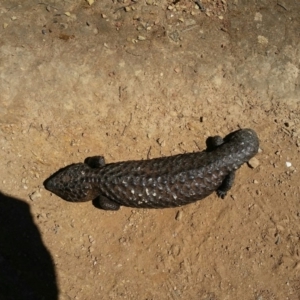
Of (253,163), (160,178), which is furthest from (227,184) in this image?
(160,178)

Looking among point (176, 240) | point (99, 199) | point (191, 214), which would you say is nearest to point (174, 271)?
point (176, 240)

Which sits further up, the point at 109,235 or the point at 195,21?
the point at 195,21

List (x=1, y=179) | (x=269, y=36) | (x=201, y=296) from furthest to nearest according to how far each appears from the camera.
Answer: (x=269, y=36)
(x=1, y=179)
(x=201, y=296)

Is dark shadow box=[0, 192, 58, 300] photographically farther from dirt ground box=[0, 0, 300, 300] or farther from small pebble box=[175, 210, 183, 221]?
small pebble box=[175, 210, 183, 221]

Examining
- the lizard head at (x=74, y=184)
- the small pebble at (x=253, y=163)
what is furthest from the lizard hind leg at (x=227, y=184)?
the lizard head at (x=74, y=184)

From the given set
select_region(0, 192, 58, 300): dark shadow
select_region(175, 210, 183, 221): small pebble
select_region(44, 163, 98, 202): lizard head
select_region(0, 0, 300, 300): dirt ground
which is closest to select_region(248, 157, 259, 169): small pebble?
select_region(0, 0, 300, 300): dirt ground

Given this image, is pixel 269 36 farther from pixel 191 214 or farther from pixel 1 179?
pixel 1 179

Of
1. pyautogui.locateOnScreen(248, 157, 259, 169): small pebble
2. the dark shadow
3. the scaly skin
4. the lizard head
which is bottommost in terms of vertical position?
the dark shadow

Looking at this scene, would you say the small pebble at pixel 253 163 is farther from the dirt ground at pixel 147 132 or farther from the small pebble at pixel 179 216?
the small pebble at pixel 179 216
